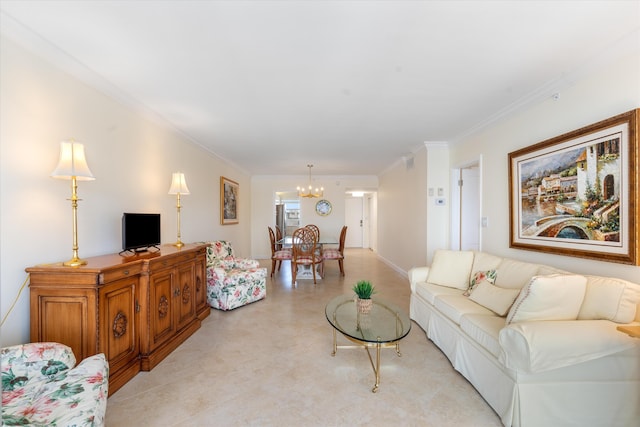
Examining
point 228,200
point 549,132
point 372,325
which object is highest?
point 549,132

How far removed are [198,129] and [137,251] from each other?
1.79 metres

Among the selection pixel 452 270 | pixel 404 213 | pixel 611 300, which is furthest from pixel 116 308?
pixel 404 213

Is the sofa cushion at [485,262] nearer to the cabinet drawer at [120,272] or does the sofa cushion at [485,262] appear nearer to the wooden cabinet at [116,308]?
the wooden cabinet at [116,308]

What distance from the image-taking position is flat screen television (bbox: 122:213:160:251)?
250 centimetres

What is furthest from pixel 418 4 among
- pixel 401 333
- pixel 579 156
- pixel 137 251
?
pixel 137 251

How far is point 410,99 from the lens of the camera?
9.35 ft

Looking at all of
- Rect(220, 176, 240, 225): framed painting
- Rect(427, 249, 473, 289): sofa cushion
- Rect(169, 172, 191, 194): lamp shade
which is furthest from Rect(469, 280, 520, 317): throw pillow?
Rect(220, 176, 240, 225): framed painting

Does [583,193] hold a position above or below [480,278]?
above

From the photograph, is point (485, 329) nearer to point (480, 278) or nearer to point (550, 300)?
point (550, 300)

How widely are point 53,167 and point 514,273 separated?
3822mm

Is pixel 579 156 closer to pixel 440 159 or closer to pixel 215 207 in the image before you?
pixel 440 159

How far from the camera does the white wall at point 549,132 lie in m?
2.04

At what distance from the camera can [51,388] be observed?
57.4 inches

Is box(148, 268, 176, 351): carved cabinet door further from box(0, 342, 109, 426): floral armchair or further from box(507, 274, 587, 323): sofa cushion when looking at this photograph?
box(507, 274, 587, 323): sofa cushion
